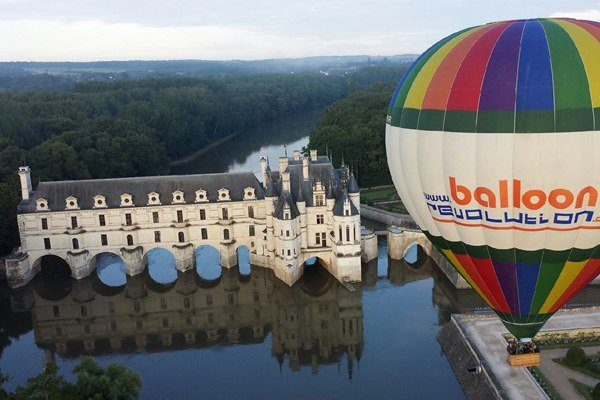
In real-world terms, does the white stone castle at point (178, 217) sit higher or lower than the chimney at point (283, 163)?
lower

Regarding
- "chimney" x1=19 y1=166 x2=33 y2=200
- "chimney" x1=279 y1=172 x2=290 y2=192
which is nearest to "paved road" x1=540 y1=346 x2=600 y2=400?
"chimney" x1=279 y1=172 x2=290 y2=192

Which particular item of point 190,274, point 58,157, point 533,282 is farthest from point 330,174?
point 58,157

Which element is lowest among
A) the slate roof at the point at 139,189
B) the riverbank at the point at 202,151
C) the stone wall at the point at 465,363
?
the stone wall at the point at 465,363

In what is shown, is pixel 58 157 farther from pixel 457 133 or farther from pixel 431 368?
pixel 457 133

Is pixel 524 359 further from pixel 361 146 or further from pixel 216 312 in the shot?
pixel 361 146

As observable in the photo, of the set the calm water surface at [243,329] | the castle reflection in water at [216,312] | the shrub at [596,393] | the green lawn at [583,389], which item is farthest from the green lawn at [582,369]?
the castle reflection in water at [216,312]

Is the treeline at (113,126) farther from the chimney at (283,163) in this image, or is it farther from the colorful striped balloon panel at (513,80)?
the colorful striped balloon panel at (513,80)
